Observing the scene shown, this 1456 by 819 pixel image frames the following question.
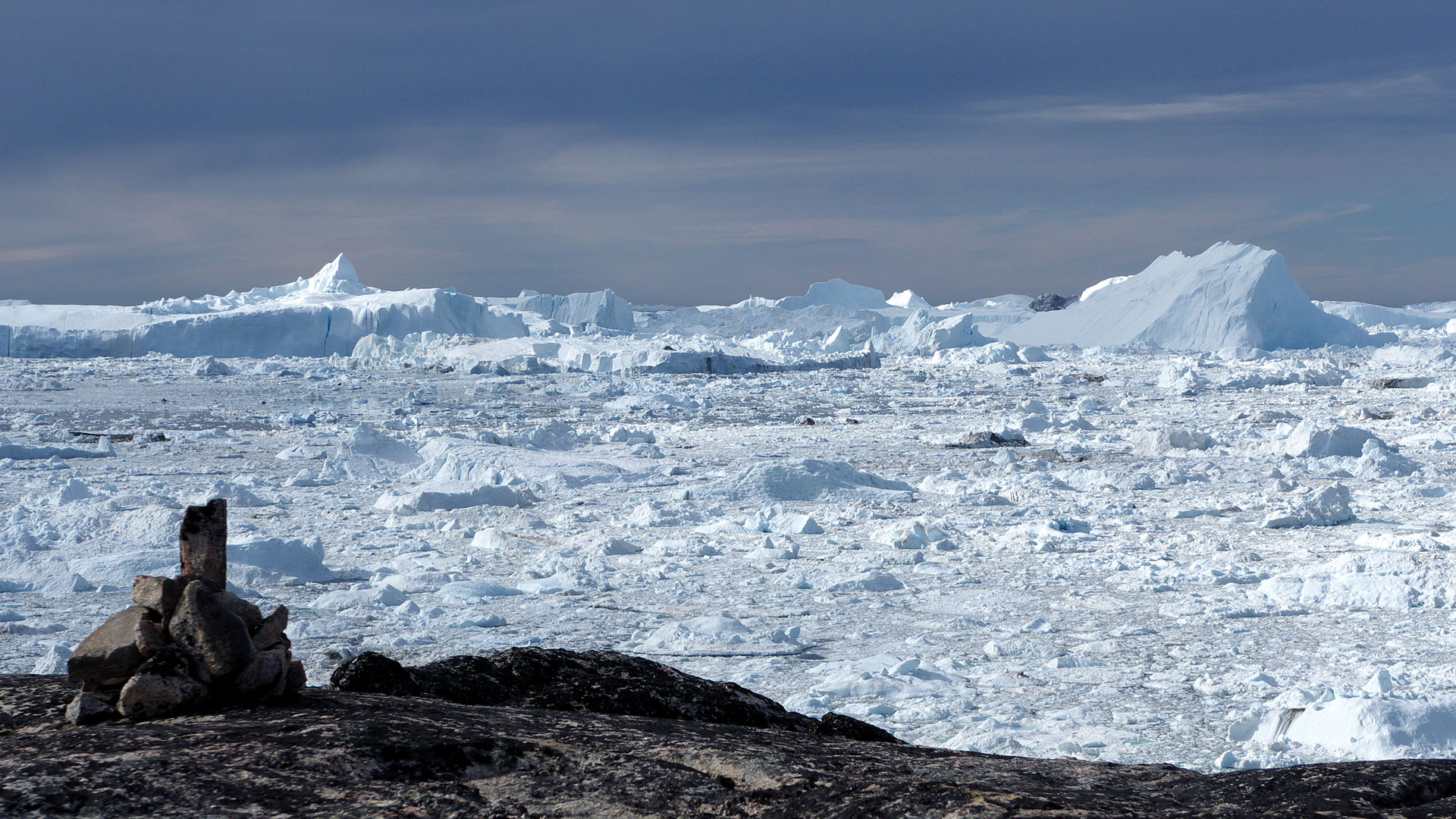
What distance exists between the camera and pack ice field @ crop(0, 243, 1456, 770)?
14.0 feet

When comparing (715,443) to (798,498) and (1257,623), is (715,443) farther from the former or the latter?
(1257,623)

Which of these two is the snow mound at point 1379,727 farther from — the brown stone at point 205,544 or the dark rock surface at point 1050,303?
the dark rock surface at point 1050,303

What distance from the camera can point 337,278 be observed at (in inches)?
2143

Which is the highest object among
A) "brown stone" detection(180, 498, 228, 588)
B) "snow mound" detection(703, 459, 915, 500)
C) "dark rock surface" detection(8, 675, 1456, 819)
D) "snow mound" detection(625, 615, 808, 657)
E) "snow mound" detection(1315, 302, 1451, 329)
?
"snow mound" detection(1315, 302, 1451, 329)

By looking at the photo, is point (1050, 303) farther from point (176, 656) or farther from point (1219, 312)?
point (176, 656)

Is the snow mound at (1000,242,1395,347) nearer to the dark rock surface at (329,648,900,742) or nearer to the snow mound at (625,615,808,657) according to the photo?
the snow mound at (625,615,808,657)

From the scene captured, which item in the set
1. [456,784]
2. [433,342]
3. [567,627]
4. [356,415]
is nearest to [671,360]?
[433,342]

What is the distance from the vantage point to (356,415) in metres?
18.2

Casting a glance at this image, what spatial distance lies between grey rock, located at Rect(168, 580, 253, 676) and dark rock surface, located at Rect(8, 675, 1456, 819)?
0.29ft

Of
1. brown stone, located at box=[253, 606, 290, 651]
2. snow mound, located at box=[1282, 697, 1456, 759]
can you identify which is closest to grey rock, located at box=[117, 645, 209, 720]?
brown stone, located at box=[253, 606, 290, 651]

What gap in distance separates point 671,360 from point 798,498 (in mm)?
22441

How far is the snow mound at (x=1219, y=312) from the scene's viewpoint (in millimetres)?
35312

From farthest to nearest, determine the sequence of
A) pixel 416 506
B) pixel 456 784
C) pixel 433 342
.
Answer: pixel 433 342 → pixel 416 506 → pixel 456 784

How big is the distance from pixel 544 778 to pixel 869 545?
566 centimetres
